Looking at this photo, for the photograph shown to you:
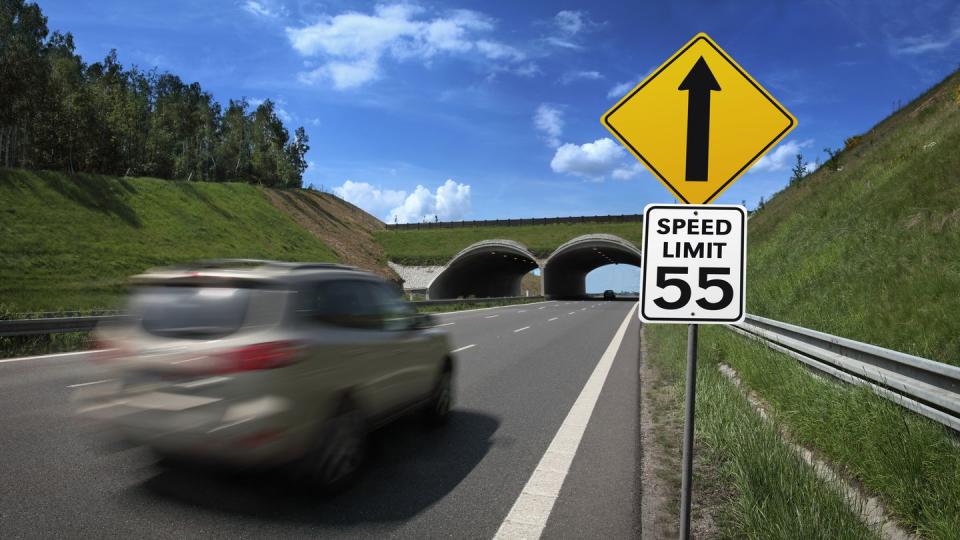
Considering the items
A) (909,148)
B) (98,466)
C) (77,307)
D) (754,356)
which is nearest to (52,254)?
(77,307)

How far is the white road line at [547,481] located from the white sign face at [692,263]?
5.03 ft

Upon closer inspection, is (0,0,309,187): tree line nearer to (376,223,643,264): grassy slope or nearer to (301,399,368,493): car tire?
(376,223,643,264): grassy slope

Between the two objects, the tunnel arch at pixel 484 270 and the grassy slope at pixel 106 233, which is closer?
the grassy slope at pixel 106 233

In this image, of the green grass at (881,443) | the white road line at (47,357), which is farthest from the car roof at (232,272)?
the white road line at (47,357)

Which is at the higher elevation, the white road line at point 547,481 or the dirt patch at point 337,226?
the dirt patch at point 337,226

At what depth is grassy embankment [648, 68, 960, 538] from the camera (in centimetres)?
351

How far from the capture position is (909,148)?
17.7 meters

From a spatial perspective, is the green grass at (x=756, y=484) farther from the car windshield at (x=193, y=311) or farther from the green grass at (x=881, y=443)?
the car windshield at (x=193, y=311)

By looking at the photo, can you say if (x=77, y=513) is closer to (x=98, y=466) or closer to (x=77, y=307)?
(x=98, y=466)

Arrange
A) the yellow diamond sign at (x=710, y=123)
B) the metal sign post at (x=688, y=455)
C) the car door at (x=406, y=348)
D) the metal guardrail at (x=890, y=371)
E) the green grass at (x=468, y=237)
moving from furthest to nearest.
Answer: the green grass at (x=468, y=237), the car door at (x=406, y=348), the metal guardrail at (x=890, y=371), the yellow diamond sign at (x=710, y=123), the metal sign post at (x=688, y=455)

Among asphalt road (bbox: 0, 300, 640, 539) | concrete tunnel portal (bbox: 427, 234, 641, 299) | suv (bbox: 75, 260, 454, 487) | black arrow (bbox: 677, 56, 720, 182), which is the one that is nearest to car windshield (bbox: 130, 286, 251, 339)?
suv (bbox: 75, 260, 454, 487)

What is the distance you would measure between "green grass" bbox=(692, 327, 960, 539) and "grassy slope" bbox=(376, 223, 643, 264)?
1940 inches

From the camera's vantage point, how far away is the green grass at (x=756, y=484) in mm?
3057

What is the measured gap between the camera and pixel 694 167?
3664 mm
